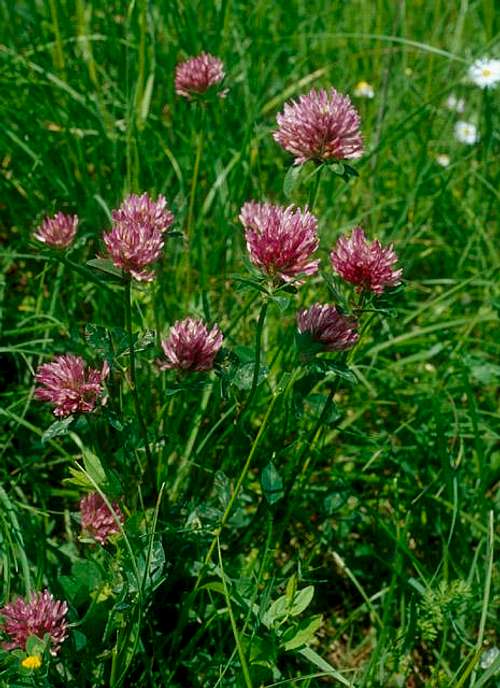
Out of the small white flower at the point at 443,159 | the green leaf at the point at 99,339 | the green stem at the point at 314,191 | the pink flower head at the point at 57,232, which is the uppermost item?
the small white flower at the point at 443,159

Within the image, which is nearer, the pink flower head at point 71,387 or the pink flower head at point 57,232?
the pink flower head at point 71,387

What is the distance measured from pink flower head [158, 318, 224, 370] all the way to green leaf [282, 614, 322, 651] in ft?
1.28

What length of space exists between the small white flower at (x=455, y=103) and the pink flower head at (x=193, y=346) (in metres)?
1.38

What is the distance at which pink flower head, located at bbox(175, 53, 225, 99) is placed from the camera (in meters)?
1.64

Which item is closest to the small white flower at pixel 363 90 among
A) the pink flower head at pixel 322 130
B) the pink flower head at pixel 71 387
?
the pink flower head at pixel 322 130

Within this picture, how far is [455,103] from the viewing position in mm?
2449

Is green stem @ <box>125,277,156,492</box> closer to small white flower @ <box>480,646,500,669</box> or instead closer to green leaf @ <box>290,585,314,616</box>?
green leaf @ <box>290,585,314,616</box>

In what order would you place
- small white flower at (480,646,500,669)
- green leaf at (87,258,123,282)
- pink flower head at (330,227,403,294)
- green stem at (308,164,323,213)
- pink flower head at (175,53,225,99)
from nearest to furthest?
1. green leaf at (87,258,123,282)
2. pink flower head at (330,227,403,294)
3. green stem at (308,164,323,213)
4. small white flower at (480,646,500,669)
5. pink flower head at (175,53,225,99)

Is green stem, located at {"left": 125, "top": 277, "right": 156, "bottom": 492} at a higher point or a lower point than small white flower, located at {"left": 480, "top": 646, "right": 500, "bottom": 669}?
higher

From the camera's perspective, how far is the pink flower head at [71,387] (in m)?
1.19

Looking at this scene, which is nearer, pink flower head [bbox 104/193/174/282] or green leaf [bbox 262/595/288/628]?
pink flower head [bbox 104/193/174/282]

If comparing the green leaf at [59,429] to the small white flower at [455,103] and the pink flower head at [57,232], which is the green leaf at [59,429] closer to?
the pink flower head at [57,232]

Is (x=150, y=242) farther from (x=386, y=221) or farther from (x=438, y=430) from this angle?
(x=386, y=221)

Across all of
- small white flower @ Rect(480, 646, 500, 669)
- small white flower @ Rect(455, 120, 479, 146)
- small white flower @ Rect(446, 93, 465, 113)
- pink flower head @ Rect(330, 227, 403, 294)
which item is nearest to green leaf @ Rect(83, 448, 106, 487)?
pink flower head @ Rect(330, 227, 403, 294)
